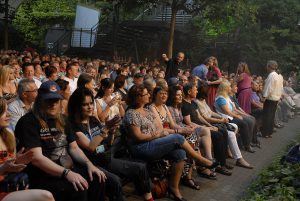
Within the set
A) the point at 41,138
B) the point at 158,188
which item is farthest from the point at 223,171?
the point at 41,138

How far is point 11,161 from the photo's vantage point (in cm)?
368

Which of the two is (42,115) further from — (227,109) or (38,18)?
(38,18)

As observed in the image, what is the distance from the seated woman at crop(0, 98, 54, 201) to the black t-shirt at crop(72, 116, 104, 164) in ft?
3.22

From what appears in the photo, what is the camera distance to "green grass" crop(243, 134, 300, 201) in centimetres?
569

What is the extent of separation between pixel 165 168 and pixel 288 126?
9.67 m

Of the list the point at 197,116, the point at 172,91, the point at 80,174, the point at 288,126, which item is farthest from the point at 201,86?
the point at 288,126

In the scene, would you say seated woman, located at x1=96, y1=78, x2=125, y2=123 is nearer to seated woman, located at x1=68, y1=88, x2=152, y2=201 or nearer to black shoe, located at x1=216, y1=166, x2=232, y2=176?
seated woman, located at x1=68, y1=88, x2=152, y2=201

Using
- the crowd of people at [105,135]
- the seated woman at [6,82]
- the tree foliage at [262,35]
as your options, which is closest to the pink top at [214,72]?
the crowd of people at [105,135]

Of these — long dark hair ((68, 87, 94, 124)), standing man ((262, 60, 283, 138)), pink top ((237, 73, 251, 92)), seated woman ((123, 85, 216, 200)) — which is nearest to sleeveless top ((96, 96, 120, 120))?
seated woman ((123, 85, 216, 200))

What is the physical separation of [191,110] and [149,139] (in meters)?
2.16

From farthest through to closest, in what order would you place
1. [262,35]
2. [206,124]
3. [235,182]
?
[262,35], [206,124], [235,182]

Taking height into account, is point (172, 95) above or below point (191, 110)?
above

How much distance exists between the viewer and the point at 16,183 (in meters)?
3.73

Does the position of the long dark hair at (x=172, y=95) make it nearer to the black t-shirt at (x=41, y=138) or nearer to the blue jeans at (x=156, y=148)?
the blue jeans at (x=156, y=148)
